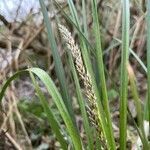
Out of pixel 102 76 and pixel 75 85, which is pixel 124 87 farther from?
pixel 75 85

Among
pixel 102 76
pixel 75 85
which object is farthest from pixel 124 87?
pixel 75 85

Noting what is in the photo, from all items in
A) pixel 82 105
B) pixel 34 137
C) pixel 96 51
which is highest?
pixel 96 51

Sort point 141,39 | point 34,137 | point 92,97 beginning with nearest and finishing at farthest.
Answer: point 92,97 → point 34,137 → point 141,39

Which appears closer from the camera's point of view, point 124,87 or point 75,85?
point 124,87

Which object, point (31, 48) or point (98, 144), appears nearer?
point (98, 144)

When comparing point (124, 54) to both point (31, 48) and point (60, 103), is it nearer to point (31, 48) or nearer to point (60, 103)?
point (60, 103)

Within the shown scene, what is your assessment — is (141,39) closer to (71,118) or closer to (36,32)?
(36,32)

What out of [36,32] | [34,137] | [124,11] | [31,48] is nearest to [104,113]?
[124,11]

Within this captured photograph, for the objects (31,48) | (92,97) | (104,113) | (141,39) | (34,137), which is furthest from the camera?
(31,48)

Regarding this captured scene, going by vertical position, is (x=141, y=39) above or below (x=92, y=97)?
below
